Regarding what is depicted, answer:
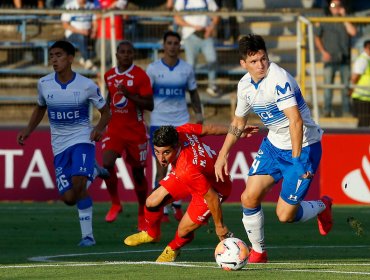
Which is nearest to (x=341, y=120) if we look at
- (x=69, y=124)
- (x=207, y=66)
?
(x=207, y=66)

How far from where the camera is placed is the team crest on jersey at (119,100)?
647 inches

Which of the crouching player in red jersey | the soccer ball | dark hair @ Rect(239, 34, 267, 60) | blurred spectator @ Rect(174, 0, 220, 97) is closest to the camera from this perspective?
the soccer ball

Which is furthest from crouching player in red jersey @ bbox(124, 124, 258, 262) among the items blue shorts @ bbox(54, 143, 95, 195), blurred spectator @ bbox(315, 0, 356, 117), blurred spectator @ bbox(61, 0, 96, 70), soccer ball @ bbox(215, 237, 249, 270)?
blurred spectator @ bbox(315, 0, 356, 117)

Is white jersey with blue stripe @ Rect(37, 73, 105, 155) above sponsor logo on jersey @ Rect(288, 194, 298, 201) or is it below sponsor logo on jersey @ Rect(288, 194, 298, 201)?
above

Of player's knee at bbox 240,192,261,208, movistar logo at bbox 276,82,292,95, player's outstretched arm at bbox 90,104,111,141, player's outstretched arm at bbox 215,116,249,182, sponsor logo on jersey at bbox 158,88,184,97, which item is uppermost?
movistar logo at bbox 276,82,292,95

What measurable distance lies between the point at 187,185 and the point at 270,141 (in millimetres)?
989

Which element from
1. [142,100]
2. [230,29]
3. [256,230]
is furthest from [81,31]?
[256,230]

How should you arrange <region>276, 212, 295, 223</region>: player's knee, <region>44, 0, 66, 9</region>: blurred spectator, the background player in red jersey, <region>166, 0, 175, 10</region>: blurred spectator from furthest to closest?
<region>44, 0, 66, 9</region>: blurred spectator
<region>166, 0, 175, 10</region>: blurred spectator
the background player in red jersey
<region>276, 212, 295, 223</region>: player's knee

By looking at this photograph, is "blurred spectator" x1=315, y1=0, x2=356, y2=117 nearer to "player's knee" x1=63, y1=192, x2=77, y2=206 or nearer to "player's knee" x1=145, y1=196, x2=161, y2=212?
"player's knee" x1=63, y1=192, x2=77, y2=206

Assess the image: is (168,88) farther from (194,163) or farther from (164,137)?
(164,137)

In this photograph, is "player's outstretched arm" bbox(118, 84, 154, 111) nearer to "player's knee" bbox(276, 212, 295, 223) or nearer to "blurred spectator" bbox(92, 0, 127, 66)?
"player's knee" bbox(276, 212, 295, 223)

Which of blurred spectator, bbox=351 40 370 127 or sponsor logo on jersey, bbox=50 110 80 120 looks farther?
blurred spectator, bbox=351 40 370 127

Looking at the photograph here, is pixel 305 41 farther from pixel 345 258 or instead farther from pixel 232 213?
pixel 345 258

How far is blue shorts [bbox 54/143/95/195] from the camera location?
1395 cm
